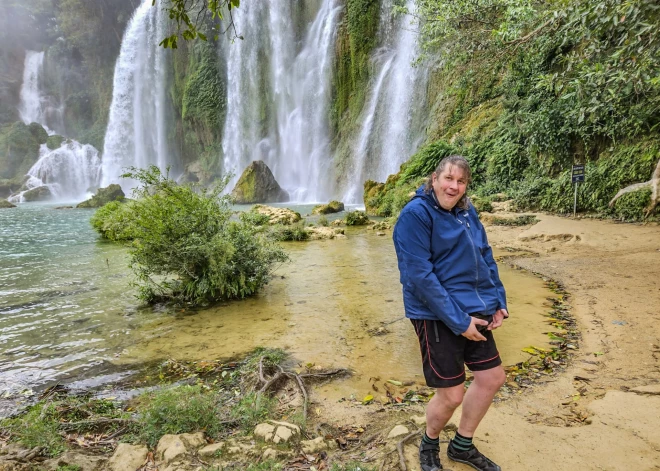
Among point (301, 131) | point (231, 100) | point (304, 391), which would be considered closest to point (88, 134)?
point (231, 100)

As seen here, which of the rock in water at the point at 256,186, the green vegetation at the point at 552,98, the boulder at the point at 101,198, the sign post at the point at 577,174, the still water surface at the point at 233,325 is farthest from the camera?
the boulder at the point at 101,198

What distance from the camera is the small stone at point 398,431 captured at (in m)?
2.49

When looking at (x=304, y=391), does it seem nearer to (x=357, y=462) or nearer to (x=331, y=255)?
(x=357, y=462)

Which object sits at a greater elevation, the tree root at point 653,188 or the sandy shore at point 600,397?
the tree root at point 653,188

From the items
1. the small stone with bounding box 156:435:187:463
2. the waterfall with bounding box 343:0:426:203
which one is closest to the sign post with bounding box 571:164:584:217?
the small stone with bounding box 156:435:187:463

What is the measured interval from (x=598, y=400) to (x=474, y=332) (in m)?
1.60

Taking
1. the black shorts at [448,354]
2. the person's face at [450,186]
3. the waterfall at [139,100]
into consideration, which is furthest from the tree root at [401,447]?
the waterfall at [139,100]

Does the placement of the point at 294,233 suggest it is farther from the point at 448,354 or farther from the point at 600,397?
the point at 448,354

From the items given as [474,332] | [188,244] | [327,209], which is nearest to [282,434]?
[474,332]

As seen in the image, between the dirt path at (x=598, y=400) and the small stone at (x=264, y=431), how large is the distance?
2.09ft

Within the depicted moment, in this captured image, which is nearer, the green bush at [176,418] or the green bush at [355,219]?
the green bush at [176,418]

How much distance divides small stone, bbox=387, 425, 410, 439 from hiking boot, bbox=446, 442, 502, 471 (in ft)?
1.04

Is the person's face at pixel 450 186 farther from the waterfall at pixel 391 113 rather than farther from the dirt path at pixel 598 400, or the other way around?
the waterfall at pixel 391 113

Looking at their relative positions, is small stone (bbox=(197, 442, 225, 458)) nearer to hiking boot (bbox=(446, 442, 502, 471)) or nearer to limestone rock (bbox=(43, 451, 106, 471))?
limestone rock (bbox=(43, 451, 106, 471))
